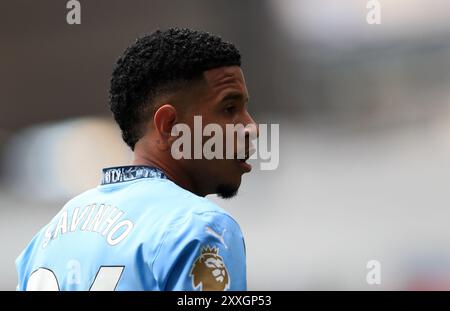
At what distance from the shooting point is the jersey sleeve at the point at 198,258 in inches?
43.6

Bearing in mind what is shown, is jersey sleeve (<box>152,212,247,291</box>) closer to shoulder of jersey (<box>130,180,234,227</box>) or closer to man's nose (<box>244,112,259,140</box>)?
shoulder of jersey (<box>130,180,234,227</box>)

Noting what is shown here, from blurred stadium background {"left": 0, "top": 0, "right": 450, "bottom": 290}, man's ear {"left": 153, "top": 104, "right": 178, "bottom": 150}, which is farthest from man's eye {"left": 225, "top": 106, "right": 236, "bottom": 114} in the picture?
blurred stadium background {"left": 0, "top": 0, "right": 450, "bottom": 290}

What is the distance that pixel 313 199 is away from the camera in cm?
449

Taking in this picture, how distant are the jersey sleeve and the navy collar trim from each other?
0.74ft

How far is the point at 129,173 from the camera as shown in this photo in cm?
138

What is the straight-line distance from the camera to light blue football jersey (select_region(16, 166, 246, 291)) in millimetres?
1116

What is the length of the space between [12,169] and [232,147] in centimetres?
382

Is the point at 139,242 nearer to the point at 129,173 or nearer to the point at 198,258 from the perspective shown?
the point at 198,258

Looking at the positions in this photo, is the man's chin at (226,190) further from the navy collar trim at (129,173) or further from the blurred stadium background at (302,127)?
the blurred stadium background at (302,127)

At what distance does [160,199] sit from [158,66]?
35 centimetres

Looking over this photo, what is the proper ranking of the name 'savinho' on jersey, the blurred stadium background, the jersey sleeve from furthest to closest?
the blurred stadium background
the name 'savinho' on jersey
the jersey sleeve

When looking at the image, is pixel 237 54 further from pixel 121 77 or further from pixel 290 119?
pixel 290 119

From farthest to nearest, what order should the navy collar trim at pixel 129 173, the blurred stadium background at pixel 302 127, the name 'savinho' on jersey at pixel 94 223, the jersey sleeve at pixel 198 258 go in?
the blurred stadium background at pixel 302 127 → the navy collar trim at pixel 129 173 → the name 'savinho' on jersey at pixel 94 223 → the jersey sleeve at pixel 198 258

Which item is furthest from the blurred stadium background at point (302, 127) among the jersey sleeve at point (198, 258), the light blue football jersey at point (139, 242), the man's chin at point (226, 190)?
the jersey sleeve at point (198, 258)
